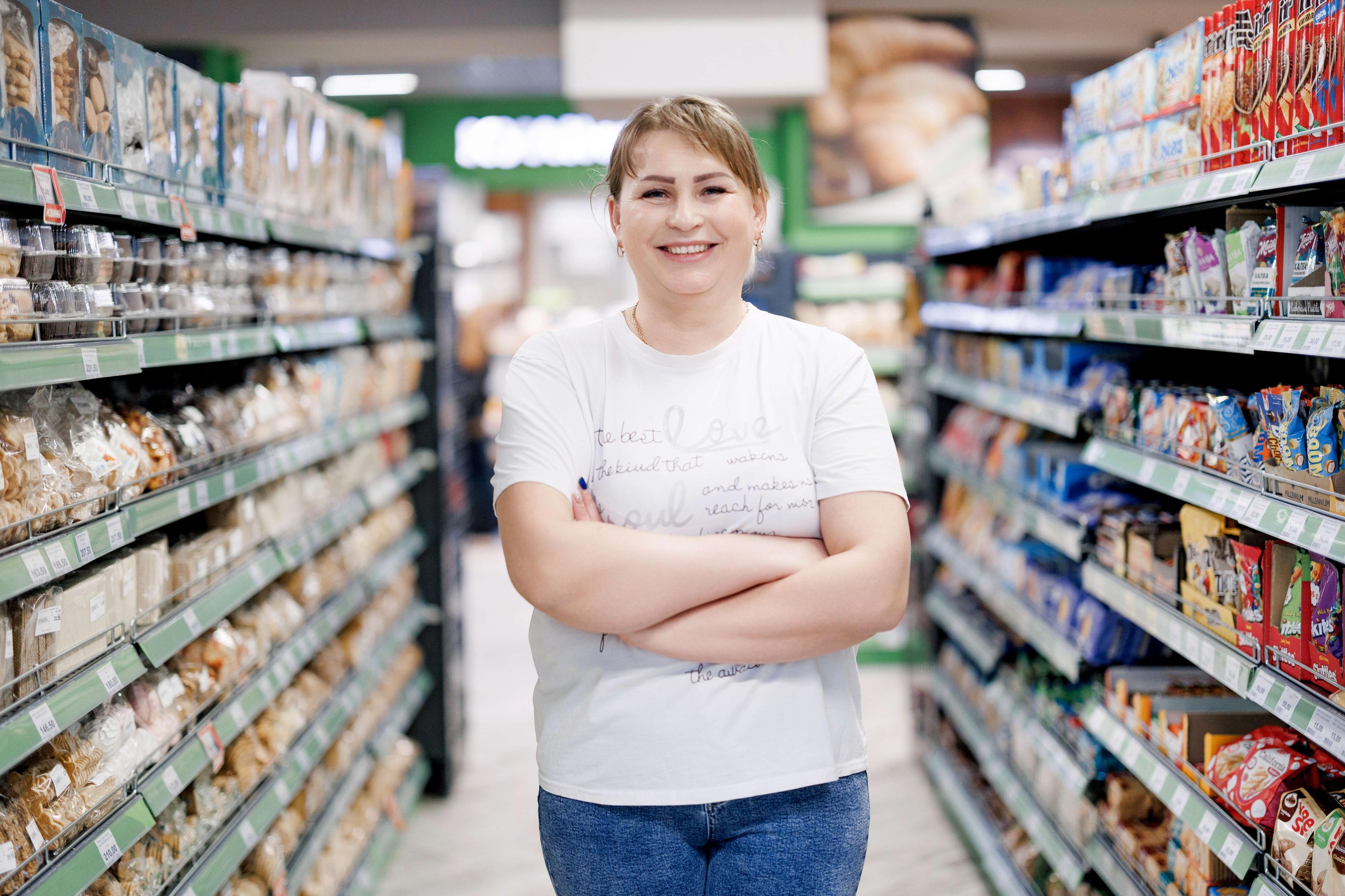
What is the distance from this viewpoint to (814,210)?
24.0 feet

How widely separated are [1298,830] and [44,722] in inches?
75.2

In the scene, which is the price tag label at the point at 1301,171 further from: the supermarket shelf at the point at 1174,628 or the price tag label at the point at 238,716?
the price tag label at the point at 238,716

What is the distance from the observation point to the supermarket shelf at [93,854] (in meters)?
1.64

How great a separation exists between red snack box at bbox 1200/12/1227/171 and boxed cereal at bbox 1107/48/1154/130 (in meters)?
0.24

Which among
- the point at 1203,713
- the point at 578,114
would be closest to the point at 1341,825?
the point at 1203,713

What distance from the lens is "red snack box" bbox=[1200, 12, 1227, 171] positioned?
2100 millimetres

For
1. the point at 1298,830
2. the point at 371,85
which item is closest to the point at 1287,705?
the point at 1298,830

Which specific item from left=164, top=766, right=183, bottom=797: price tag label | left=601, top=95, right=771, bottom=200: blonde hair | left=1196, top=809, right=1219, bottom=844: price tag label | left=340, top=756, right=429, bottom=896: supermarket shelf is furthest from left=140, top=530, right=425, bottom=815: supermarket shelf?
left=1196, top=809, right=1219, bottom=844: price tag label

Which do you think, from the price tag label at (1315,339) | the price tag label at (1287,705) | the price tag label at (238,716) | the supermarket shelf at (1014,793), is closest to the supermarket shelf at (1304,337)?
the price tag label at (1315,339)

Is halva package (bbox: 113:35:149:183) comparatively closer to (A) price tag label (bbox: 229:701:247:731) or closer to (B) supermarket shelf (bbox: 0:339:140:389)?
(B) supermarket shelf (bbox: 0:339:140:389)

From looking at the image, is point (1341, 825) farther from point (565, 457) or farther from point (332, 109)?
point (332, 109)

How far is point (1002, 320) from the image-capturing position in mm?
3406

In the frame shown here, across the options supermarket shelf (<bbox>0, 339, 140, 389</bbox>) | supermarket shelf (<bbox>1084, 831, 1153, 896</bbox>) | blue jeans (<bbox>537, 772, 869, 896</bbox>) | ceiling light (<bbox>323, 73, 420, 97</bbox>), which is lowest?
supermarket shelf (<bbox>1084, 831, 1153, 896</bbox>)

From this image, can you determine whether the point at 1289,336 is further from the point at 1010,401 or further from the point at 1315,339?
the point at 1010,401
